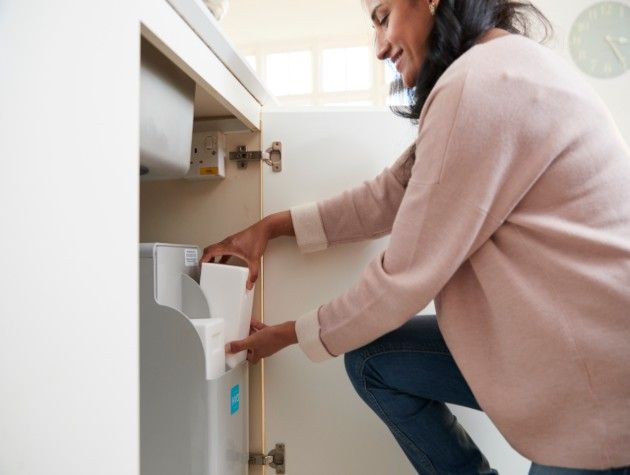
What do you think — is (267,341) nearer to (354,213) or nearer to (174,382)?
(174,382)

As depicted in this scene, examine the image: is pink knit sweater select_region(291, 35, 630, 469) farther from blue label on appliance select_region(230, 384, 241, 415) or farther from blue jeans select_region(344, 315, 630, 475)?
blue label on appliance select_region(230, 384, 241, 415)

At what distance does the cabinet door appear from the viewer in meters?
1.09

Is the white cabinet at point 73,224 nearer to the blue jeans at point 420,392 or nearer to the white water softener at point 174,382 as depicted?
the white water softener at point 174,382

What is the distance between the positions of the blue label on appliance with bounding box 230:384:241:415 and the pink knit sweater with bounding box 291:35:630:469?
46 cm

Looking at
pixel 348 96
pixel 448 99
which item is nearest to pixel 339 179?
pixel 448 99

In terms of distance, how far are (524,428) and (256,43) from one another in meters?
3.28

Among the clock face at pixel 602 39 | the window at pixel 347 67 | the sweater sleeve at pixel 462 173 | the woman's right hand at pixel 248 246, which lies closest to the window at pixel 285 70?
the window at pixel 347 67

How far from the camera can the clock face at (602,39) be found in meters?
1.92

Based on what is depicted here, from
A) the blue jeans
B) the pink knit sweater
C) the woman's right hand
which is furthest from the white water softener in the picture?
the pink knit sweater

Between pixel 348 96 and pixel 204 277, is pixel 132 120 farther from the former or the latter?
pixel 348 96

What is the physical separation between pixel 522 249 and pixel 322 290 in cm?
58

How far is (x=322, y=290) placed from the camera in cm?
111

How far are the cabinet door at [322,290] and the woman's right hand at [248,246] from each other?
0.24 ft

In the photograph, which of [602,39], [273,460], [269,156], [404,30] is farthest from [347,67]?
[273,460]
